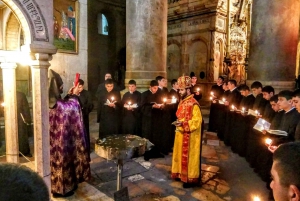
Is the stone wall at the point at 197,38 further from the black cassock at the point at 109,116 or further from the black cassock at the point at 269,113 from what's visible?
the black cassock at the point at 269,113

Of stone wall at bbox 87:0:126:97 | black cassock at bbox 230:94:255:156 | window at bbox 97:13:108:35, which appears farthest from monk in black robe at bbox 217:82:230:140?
window at bbox 97:13:108:35

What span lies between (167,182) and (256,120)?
8.54ft

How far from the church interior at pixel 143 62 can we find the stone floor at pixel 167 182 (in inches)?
0.8

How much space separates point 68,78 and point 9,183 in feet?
25.7

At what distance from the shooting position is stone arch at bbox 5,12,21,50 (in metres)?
4.10

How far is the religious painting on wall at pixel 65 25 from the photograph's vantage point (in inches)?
296

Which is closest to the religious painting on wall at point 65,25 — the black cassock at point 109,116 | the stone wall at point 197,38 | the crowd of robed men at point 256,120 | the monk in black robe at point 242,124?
the black cassock at point 109,116

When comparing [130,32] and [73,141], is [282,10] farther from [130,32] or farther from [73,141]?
[73,141]

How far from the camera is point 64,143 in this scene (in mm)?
3764

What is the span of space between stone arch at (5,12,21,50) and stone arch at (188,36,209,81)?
1137cm

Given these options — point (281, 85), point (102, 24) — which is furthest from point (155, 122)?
point (102, 24)

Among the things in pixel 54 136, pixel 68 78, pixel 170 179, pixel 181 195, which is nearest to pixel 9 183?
pixel 54 136

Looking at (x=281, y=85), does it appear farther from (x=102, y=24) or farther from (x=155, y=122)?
(x=102, y=24)

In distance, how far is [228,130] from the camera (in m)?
7.47
